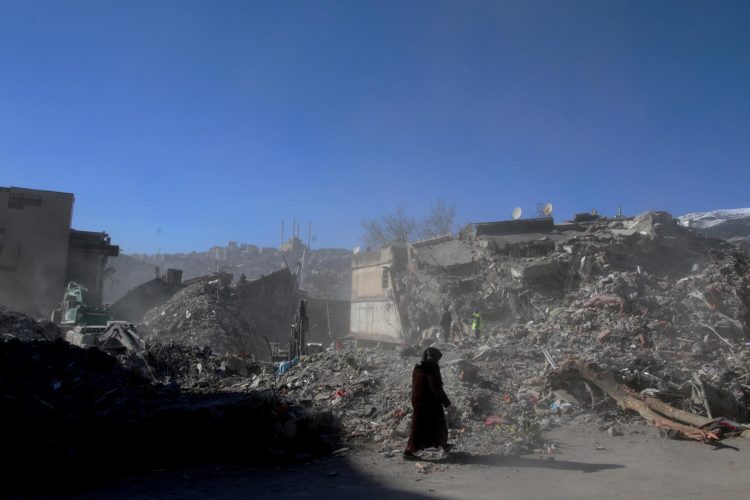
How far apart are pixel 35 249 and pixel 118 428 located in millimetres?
31731

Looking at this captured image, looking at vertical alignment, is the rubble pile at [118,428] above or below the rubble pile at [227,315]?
below

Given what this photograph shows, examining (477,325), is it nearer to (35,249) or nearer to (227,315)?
(227,315)

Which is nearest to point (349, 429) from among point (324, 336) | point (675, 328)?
point (675, 328)

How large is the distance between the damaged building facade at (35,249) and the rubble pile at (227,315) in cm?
923

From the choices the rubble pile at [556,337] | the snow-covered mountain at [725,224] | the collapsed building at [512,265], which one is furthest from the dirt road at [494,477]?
the snow-covered mountain at [725,224]

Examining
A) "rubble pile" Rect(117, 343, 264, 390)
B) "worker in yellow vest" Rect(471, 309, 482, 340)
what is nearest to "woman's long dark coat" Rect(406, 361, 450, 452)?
"rubble pile" Rect(117, 343, 264, 390)

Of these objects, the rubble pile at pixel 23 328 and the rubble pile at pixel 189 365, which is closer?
the rubble pile at pixel 189 365

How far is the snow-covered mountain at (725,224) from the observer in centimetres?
2660

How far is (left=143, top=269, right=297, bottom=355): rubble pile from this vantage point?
21.8 meters

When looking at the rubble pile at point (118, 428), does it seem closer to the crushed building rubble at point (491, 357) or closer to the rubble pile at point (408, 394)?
the crushed building rubble at point (491, 357)

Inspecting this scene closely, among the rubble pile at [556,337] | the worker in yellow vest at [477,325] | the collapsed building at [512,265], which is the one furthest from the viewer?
the collapsed building at [512,265]

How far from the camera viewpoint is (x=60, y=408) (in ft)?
20.4

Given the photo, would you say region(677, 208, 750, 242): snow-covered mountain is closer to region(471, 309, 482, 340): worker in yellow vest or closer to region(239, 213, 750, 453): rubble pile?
region(239, 213, 750, 453): rubble pile

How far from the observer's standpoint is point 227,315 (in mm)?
23891
